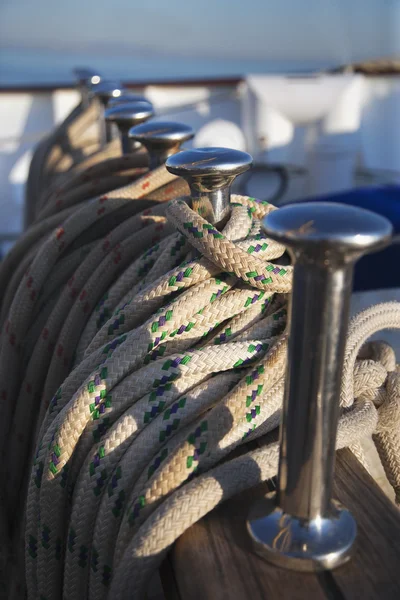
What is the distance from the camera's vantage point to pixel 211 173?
0.67 metres

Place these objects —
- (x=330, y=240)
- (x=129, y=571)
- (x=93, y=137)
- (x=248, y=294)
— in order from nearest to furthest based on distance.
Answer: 1. (x=330, y=240)
2. (x=129, y=571)
3. (x=248, y=294)
4. (x=93, y=137)

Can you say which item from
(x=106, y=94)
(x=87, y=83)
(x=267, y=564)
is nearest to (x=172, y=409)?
(x=267, y=564)

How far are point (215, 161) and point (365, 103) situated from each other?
3293mm

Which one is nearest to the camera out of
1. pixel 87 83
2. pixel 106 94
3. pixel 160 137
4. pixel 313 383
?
pixel 313 383

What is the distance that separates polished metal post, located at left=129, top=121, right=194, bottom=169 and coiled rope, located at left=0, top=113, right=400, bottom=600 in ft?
0.82

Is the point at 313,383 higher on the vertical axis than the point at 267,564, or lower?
higher

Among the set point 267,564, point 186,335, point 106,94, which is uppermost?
point 106,94

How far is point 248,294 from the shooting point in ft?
2.33

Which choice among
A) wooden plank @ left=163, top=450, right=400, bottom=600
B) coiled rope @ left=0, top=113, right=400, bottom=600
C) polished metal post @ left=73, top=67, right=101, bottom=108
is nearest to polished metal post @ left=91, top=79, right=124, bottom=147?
polished metal post @ left=73, top=67, right=101, bottom=108

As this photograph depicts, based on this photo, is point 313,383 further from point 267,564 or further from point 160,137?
point 160,137

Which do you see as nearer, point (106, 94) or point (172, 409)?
point (172, 409)

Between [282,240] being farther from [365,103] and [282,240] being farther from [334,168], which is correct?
[365,103]

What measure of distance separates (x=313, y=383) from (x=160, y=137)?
22.7 inches

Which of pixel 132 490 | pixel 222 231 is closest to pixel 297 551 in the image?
pixel 132 490
